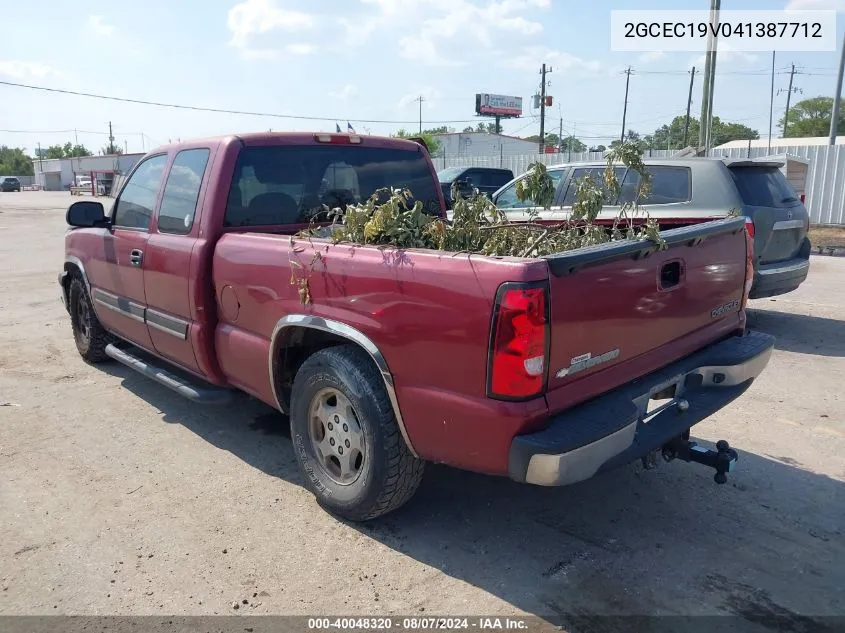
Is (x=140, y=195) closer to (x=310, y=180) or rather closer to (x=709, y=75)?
(x=310, y=180)

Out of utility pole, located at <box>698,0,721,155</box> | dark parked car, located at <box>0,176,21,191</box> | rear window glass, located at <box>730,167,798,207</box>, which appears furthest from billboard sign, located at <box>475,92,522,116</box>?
rear window glass, located at <box>730,167,798,207</box>

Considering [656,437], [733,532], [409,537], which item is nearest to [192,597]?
[409,537]

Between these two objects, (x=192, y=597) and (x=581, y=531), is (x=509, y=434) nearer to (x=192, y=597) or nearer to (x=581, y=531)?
(x=581, y=531)

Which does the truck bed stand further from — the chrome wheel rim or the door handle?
the door handle

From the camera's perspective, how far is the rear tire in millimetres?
5969

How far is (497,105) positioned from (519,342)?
Result: 7939 centimetres

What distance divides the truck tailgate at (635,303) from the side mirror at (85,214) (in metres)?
3.95

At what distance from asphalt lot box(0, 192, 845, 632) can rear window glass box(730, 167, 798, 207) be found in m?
2.57

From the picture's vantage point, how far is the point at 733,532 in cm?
334

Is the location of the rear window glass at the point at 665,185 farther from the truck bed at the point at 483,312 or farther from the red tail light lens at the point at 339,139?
the truck bed at the point at 483,312

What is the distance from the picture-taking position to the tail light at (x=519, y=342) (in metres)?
2.53

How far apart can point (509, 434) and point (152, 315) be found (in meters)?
2.96

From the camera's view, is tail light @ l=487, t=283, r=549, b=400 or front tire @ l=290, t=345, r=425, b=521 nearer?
tail light @ l=487, t=283, r=549, b=400

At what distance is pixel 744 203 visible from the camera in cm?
677
